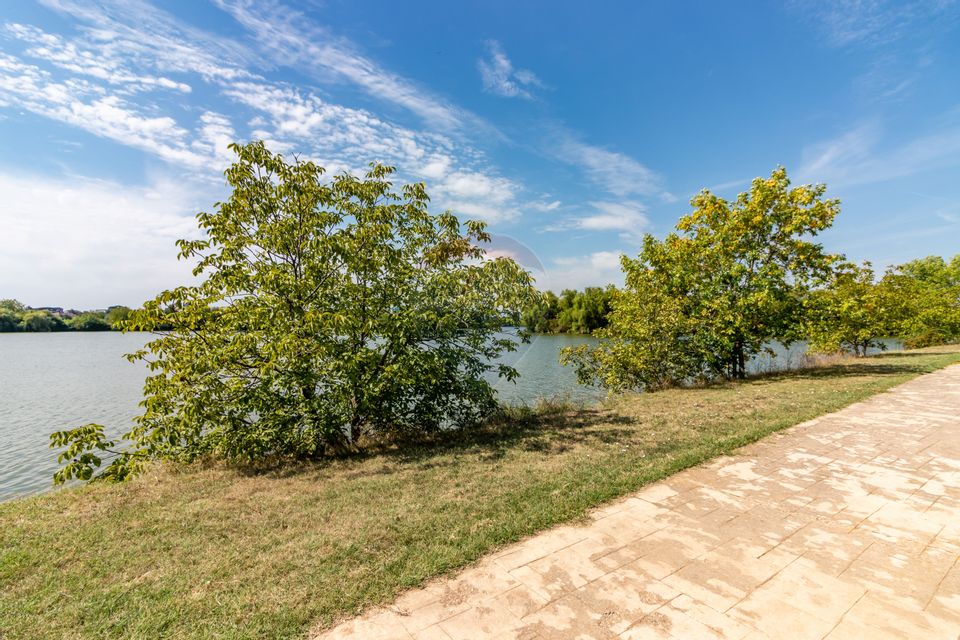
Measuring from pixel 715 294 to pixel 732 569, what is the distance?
11.5m

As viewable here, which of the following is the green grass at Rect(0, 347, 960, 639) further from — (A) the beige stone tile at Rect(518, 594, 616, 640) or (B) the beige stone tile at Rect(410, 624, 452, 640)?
(A) the beige stone tile at Rect(518, 594, 616, 640)

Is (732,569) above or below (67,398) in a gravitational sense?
above

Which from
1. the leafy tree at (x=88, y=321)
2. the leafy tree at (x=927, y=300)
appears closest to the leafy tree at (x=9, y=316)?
the leafy tree at (x=88, y=321)

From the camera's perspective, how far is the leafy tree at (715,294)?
12.3 metres

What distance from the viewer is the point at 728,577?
2.94m

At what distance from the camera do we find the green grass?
274cm

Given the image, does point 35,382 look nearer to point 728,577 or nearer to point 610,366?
point 610,366

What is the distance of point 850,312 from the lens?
1291 centimetres

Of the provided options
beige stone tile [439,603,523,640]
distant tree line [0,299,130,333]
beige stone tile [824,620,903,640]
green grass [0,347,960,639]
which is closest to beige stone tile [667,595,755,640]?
beige stone tile [824,620,903,640]

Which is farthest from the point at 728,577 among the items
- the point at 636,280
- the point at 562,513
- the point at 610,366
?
the point at 636,280

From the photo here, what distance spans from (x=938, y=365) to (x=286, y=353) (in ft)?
66.6

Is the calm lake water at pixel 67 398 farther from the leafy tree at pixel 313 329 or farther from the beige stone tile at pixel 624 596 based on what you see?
the beige stone tile at pixel 624 596

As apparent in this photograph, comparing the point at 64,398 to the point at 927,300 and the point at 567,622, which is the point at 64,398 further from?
the point at 927,300

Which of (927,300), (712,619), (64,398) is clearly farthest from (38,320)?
(927,300)
